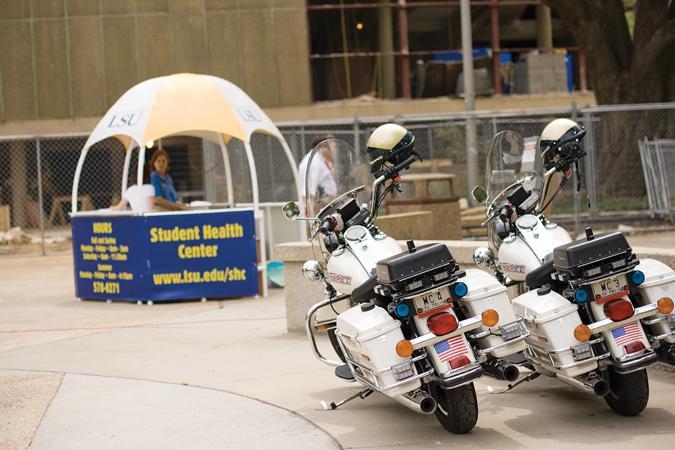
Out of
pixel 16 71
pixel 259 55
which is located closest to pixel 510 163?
pixel 259 55

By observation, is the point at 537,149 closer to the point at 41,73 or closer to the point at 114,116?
the point at 114,116

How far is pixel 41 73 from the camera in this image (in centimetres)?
3078

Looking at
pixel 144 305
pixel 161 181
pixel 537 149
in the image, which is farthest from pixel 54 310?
pixel 537 149

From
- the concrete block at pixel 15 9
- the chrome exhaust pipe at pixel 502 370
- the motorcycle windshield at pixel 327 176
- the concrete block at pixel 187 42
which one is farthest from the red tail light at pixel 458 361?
the concrete block at pixel 15 9

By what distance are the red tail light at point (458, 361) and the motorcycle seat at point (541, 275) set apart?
0.90 metres

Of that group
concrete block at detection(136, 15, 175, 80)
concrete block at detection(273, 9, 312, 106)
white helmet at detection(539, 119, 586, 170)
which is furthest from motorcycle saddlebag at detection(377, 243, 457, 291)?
concrete block at detection(136, 15, 175, 80)

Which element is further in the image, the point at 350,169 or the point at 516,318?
the point at 350,169

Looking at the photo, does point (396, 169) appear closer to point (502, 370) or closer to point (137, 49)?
point (502, 370)

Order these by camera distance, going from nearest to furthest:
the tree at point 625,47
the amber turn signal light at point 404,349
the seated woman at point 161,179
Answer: the amber turn signal light at point 404,349 < the seated woman at point 161,179 < the tree at point 625,47

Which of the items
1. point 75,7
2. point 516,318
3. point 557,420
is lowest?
point 557,420

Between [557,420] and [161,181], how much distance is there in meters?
8.41

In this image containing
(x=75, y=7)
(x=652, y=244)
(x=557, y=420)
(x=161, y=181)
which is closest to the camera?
(x=557, y=420)

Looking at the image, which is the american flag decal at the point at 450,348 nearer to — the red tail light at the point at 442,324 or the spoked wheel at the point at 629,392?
the red tail light at the point at 442,324

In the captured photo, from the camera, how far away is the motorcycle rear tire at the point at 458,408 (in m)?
6.23
